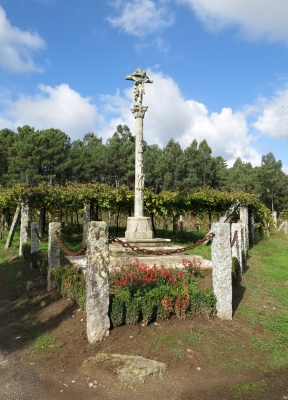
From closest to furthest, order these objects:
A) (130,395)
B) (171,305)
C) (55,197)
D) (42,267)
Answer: (130,395) → (171,305) → (42,267) → (55,197)

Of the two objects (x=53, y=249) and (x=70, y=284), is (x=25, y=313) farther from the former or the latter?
(x=53, y=249)

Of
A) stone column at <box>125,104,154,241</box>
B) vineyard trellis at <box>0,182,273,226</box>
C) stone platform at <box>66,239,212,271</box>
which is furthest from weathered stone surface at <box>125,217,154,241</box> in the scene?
vineyard trellis at <box>0,182,273,226</box>

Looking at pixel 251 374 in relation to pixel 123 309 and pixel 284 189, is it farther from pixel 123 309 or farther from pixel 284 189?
pixel 284 189

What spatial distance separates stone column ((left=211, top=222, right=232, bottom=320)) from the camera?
19.0 ft

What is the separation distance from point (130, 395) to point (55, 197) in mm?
12684

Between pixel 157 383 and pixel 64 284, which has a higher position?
pixel 64 284

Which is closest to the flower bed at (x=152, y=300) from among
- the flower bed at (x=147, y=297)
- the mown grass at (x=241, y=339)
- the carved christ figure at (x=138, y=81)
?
the flower bed at (x=147, y=297)

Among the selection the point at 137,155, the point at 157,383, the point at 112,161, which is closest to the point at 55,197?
the point at 137,155

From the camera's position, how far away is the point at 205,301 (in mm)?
5746

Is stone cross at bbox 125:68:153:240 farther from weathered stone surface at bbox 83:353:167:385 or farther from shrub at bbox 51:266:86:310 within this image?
weathered stone surface at bbox 83:353:167:385

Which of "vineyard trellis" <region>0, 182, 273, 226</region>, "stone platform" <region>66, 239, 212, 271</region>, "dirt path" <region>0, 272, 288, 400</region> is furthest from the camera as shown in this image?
"vineyard trellis" <region>0, 182, 273, 226</region>

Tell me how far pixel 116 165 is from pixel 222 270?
112 feet

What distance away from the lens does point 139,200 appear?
39.2 feet

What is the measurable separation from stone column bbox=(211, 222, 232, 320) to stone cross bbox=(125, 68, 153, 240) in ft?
18.2
